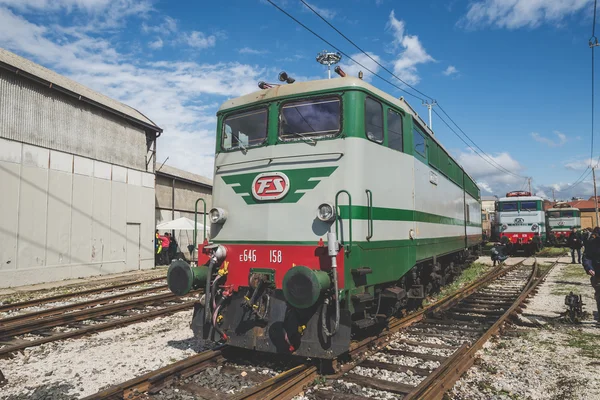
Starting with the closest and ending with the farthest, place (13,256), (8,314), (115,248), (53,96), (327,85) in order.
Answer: (327,85) → (8,314) → (13,256) → (53,96) → (115,248)

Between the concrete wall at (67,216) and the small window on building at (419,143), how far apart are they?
46.0 ft

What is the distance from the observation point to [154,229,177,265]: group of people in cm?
2278

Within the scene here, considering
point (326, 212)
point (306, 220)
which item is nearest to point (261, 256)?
point (306, 220)

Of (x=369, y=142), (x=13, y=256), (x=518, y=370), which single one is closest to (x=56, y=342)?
(x=369, y=142)

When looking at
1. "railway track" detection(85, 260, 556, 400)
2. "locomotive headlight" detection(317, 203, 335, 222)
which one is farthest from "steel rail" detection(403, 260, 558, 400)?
"locomotive headlight" detection(317, 203, 335, 222)

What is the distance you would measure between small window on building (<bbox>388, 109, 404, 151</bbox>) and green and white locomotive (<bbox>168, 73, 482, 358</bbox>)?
0.06 feet

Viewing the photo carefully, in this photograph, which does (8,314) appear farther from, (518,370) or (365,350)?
(518,370)

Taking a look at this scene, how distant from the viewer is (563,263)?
2073 centimetres

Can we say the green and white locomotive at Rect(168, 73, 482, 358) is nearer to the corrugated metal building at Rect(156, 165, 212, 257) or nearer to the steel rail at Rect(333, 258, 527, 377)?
the steel rail at Rect(333, 258, 527, 377)

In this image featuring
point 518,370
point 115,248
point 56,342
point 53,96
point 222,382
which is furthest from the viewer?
point 115,248

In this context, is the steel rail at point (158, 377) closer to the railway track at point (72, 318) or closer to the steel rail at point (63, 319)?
the railway track at point (72, 318)

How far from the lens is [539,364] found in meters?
5.80

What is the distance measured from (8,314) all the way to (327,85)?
363 inches

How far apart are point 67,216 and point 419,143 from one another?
14735 millimetres
